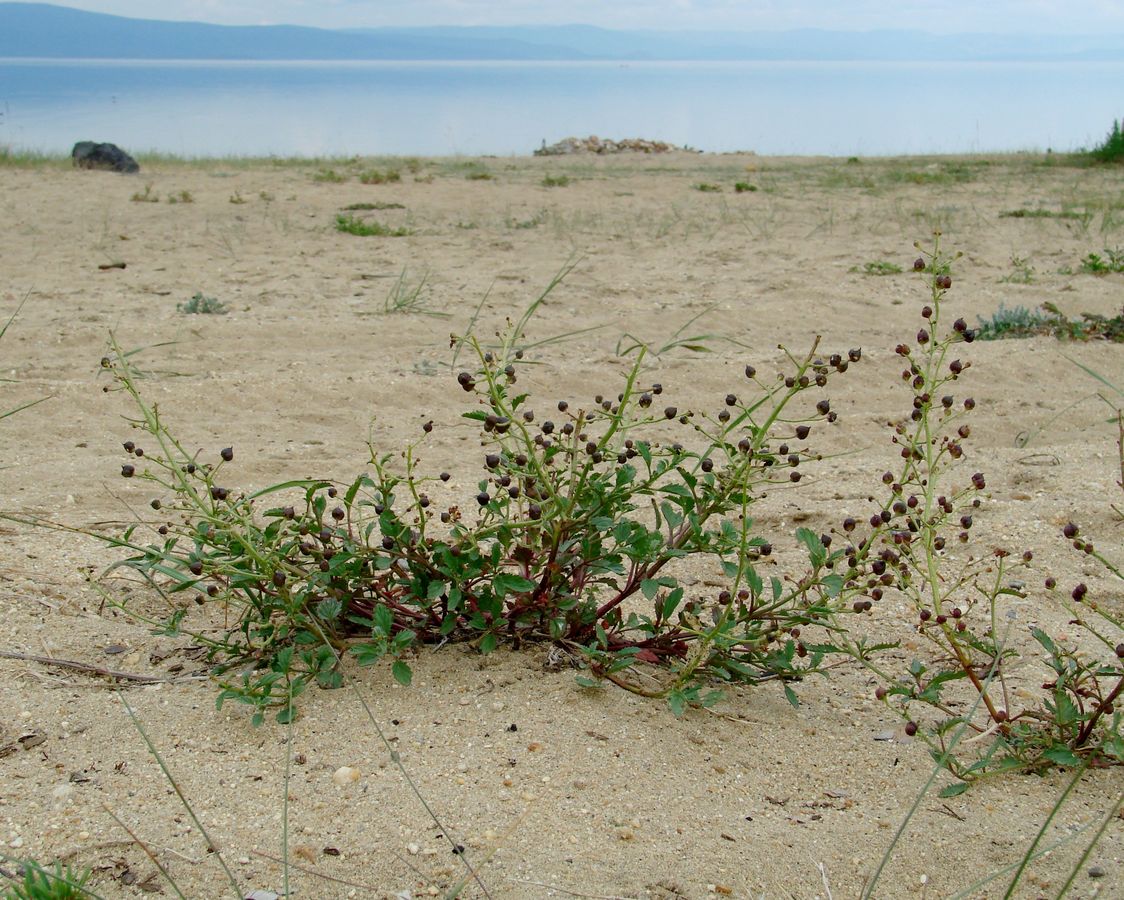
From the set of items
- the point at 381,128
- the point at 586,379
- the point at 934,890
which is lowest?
the point at 934,890

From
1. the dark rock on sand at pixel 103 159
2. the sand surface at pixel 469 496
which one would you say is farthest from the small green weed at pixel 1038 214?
the dark rock on sand at pixel 103 159

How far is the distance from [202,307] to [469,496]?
2809 mm

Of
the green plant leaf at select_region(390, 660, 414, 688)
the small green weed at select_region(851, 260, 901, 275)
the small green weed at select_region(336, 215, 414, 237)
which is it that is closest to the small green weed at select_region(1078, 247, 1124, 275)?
the small green weed at select_region(851, 260, 901, 275)

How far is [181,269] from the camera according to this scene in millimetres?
6742

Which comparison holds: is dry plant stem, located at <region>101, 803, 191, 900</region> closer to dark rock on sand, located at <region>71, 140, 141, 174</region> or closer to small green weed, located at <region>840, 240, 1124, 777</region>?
small green weed, located at <region>840, 240, 1124, 777</region>

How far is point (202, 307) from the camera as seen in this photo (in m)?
5.65

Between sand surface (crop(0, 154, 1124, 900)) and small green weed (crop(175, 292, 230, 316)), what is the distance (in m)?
0.09

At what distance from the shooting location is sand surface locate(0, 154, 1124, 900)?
1.78 metres

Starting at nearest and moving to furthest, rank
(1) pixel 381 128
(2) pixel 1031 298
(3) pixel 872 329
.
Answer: (3) pixel 872 329 < (2) pixel 1031 298 < (1) pixel 381 128

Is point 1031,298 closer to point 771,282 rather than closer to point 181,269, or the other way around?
point 771,282

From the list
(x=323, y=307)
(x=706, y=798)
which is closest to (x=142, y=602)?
(x=706, y=798)

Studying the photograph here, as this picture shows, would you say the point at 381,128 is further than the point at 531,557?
Yes

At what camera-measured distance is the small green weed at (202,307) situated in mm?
5562

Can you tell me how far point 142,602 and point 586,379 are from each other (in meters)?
2.38
